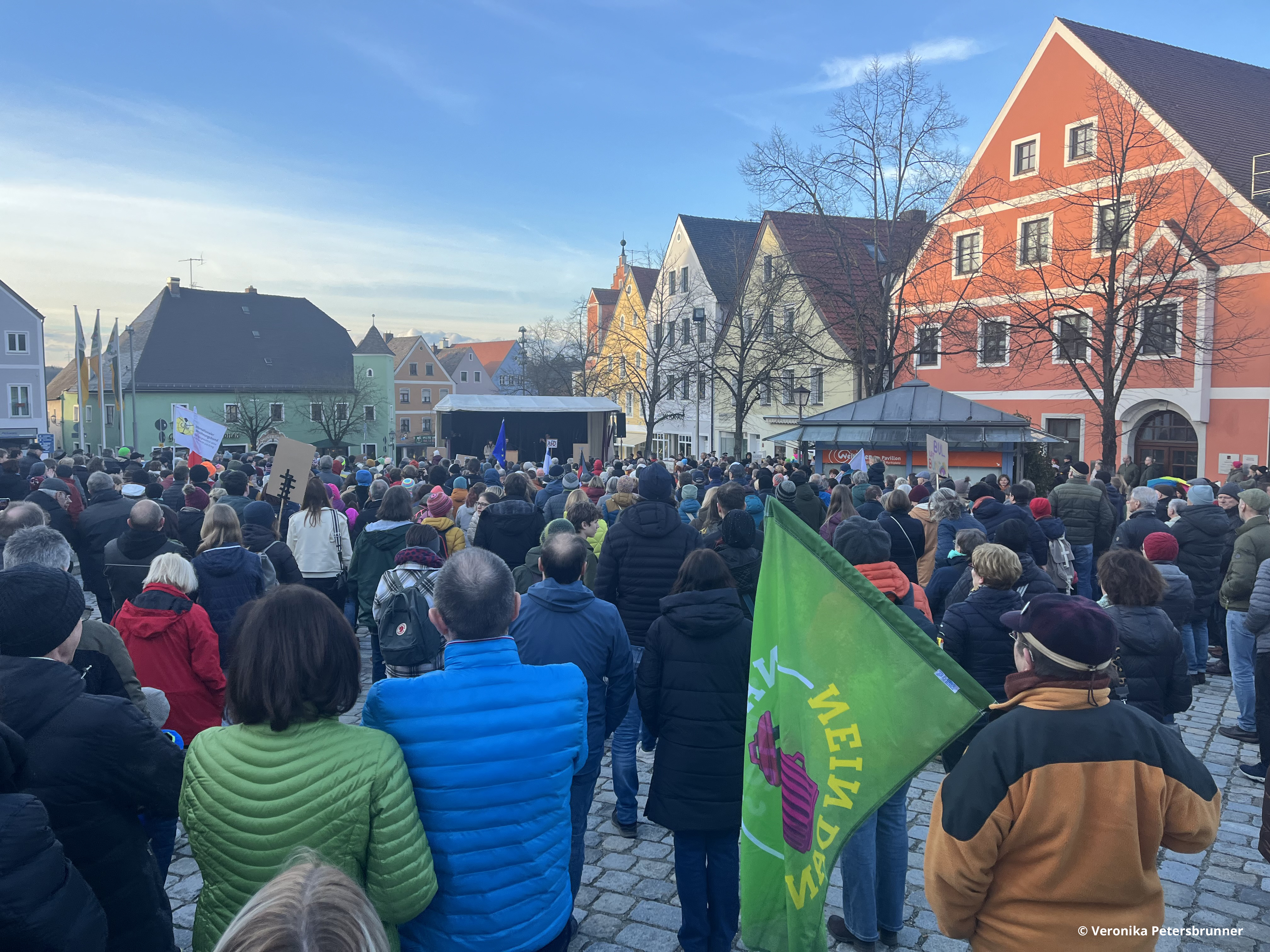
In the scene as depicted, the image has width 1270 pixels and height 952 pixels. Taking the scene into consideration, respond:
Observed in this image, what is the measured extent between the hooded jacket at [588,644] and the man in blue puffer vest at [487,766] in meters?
1.30

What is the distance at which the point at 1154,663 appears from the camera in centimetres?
460

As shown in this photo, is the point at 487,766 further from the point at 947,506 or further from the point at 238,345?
the point at 238,345

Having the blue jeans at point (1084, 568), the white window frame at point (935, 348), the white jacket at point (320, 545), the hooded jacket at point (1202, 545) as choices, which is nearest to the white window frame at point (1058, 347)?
the white window frame at point (935, 348)

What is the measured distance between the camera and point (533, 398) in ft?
120

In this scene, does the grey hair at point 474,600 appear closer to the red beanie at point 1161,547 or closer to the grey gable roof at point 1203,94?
the red beanie at point 1161,547

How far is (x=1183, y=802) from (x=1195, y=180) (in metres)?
28.4

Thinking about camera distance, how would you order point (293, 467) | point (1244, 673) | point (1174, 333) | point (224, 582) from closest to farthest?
point (224, 582) < point (1244, 673) < point (293, 467) < point (1174, 333)

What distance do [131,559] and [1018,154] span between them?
3191 centimetres

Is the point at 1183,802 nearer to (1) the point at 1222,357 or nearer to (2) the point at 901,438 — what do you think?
(2) the point at 901,438

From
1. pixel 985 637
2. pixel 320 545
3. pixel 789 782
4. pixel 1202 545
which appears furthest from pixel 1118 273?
pixel 789 782

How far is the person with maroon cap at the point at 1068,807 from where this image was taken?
232 cm

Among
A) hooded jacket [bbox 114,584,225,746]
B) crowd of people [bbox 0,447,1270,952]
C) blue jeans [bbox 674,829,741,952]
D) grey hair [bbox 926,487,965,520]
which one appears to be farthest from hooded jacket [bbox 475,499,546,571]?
Answer: blue jeans [bbox 674,829,741,952]

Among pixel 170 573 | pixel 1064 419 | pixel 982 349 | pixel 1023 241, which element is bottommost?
pixel 170 573

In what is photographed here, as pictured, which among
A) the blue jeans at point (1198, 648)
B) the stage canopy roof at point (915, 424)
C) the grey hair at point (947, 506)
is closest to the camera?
the grey hair at point (947, 506)
